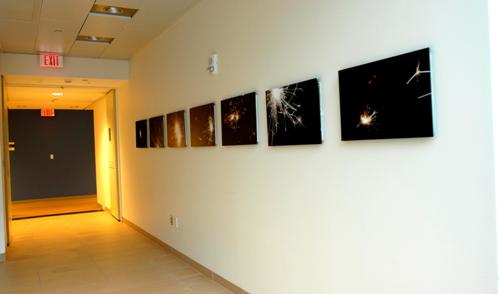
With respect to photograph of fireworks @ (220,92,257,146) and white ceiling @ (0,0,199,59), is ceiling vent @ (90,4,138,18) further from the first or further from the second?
photograph of fireworks @ (220,92,257,146)

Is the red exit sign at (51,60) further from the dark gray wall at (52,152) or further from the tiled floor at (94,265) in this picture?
the dark gray wall at (52,152)

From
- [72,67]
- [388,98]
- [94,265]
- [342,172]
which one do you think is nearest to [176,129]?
[94,265]

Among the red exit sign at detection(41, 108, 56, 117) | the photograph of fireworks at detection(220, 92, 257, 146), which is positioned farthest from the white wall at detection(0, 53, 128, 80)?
the red exit sign at detection(41, 108, 56, 117)

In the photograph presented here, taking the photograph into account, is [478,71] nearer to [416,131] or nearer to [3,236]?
[416,131]

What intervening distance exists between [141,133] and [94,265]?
94.3 inches

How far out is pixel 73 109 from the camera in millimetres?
13586

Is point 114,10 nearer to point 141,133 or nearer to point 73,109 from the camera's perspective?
point 141,133

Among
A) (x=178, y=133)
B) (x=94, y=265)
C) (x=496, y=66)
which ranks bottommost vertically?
(x=94, y=265)

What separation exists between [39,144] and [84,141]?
133 cm

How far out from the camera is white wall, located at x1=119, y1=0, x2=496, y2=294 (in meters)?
2.02

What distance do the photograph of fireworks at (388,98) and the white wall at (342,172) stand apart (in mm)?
61

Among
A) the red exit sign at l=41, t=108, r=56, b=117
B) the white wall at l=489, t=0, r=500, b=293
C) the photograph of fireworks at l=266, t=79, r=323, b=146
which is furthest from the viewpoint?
the red exit sign at l=41, t=108, r=56, b=117

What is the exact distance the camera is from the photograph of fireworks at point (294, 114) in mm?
2965

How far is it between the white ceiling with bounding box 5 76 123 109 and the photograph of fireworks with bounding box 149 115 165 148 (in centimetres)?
198
